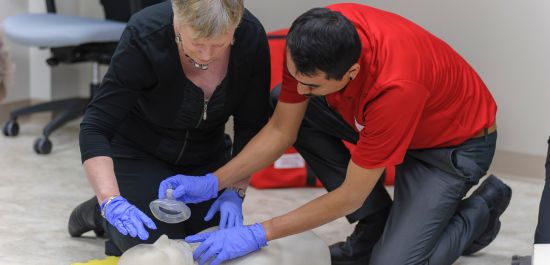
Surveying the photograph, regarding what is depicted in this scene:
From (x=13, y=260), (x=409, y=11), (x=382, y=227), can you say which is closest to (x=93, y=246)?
(x=13, y=260)

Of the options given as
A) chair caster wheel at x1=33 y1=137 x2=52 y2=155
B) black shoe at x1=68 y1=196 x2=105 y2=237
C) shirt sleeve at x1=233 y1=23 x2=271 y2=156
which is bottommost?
chair caster wheel at x1=33 y1=137 x2=52 y2=155

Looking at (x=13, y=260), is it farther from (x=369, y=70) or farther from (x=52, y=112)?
(x=52, y=112)

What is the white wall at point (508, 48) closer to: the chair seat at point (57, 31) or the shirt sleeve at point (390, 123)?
the chair seat at point (57, 31)

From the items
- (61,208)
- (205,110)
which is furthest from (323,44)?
(61,208)

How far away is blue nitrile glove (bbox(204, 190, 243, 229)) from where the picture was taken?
6.01ft

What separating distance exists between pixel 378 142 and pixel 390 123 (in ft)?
0.16

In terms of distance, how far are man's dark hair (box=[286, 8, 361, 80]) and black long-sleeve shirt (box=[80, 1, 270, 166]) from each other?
0.29m

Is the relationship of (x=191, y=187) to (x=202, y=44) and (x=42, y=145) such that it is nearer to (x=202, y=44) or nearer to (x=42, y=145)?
(x=202, y=44)

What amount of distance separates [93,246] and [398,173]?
2.78 feet

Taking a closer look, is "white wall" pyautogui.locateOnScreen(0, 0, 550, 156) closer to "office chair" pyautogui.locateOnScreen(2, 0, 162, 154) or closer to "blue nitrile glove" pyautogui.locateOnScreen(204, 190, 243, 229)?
"office chair" pyautogui.locateOnScreen(2, 0, 162, 154)

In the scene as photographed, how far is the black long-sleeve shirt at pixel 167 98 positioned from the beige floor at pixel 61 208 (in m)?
0.40

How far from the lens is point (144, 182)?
1993 millimetres

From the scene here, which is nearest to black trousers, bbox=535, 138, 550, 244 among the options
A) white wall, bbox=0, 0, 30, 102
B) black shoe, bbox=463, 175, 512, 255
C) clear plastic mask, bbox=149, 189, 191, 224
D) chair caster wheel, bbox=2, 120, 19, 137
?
black shoe, bbox=463, 175, 512, 255

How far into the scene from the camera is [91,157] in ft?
5.70
